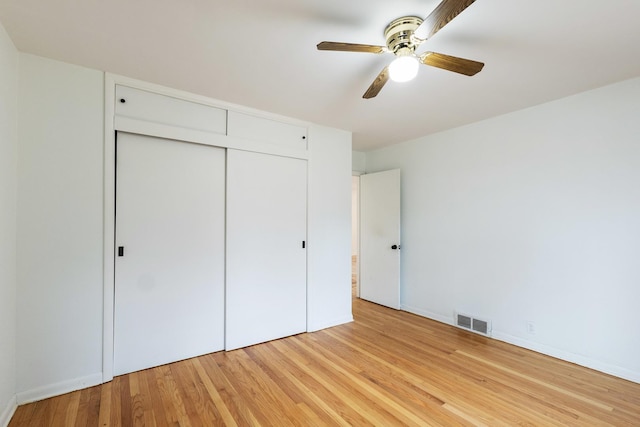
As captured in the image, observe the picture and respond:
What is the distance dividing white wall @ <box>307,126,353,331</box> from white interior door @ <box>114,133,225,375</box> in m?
1.04

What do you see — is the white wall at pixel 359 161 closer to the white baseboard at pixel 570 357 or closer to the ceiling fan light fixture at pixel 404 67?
the white baseboard at pixel 570 357

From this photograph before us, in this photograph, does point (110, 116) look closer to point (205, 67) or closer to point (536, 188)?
point (205, 67)

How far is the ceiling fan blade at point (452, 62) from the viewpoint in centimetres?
168

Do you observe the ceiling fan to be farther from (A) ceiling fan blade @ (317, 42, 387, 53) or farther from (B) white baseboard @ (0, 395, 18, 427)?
(B) white baseboard @ (0, 395, 18, 427)

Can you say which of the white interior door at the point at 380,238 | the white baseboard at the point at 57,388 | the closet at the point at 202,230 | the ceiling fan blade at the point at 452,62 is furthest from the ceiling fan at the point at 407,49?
the white baseboard at the point at 57,388

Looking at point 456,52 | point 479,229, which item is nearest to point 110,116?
point 456,52

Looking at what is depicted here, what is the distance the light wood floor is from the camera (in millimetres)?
1887

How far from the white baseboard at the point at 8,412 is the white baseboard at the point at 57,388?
0.16ft

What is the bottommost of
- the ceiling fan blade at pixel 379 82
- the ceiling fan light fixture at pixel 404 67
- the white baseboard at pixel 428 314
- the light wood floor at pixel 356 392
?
the light wood floor at pixel 356 392

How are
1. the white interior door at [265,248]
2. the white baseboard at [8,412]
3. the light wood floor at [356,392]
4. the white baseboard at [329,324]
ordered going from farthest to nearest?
the white baseboard at [329,324] → the white interior door at [265,248] → the light wood floor at [356,392] → the white baseboard at [8,412]

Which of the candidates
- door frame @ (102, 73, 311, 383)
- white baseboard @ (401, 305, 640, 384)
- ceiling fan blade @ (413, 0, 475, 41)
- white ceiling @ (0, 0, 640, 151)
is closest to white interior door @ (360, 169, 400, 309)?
white baseboard @ (401, 305, 640, 384)

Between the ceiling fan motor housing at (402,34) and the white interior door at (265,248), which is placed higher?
the ceiling fan motor housing at (402,34)

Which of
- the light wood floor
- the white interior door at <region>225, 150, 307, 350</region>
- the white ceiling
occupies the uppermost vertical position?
the white ceiling

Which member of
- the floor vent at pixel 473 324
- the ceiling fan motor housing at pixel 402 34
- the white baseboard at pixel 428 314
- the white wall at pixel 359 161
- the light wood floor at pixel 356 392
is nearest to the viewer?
the ceiling fan motor housing at pixel 402 34
